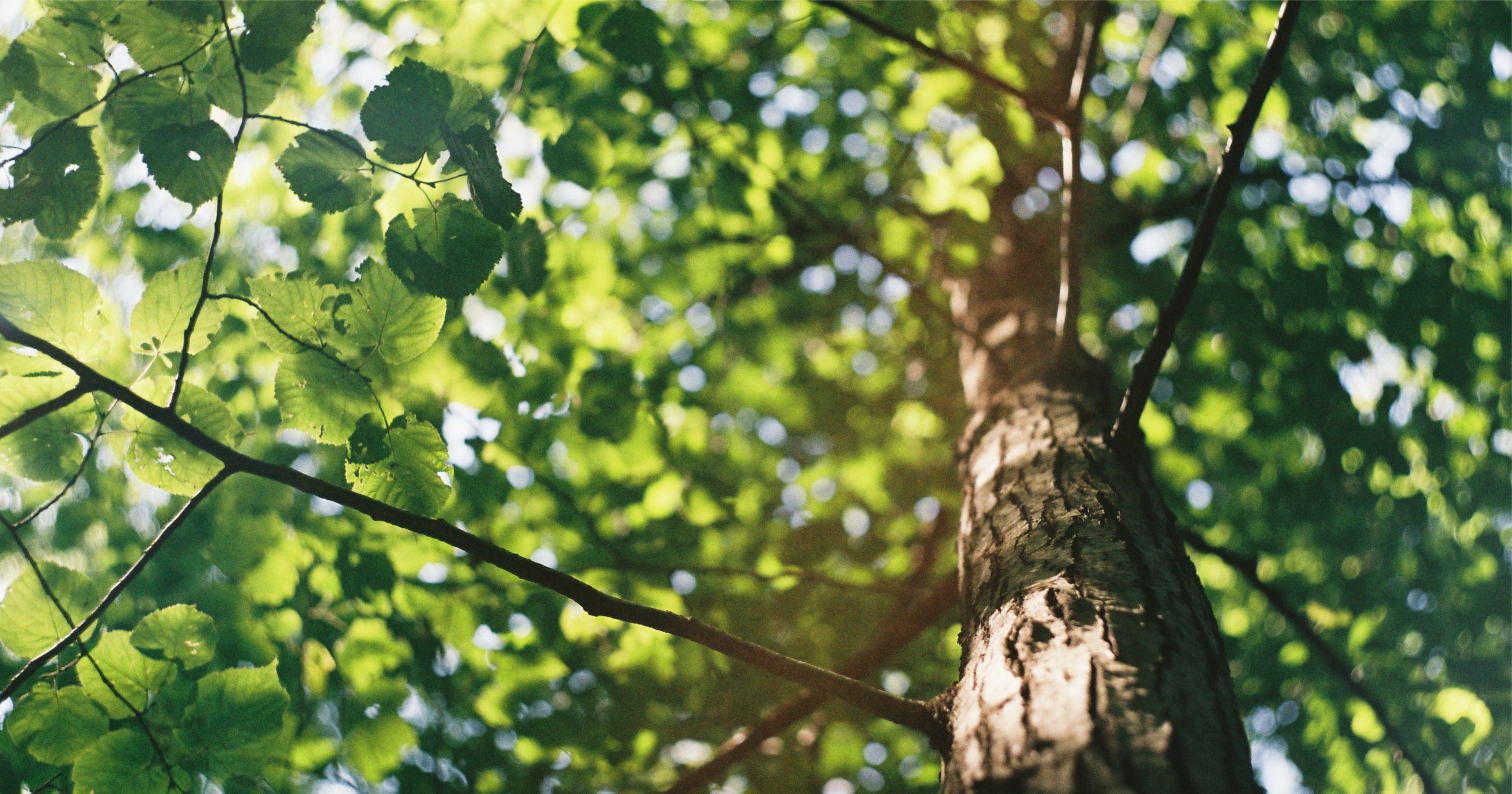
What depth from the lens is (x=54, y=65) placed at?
1.28 metres

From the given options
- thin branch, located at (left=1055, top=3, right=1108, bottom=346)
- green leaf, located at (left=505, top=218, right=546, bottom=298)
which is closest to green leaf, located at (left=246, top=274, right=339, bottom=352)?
green leaf, located at (left=505, top=218, right=546, bottom=298)

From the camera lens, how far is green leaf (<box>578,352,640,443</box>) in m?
2.53

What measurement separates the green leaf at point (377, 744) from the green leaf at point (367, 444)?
1.61 m

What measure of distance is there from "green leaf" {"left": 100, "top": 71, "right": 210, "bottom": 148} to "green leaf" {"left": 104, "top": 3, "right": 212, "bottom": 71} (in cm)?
3

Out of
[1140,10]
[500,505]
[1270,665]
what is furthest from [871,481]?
[1140,10]

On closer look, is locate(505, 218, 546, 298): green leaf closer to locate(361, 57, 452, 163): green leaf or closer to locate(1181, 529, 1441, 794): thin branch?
locate(361, 57, 452, 163): green leaf

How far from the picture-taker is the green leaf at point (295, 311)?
1.15 m

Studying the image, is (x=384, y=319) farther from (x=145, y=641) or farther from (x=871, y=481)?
(x=871, y=481)

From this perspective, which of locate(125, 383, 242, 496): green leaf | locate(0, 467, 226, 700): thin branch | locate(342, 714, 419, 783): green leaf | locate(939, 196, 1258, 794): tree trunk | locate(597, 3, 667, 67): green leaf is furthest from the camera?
locate(342, 714, 419, 783): green leaf

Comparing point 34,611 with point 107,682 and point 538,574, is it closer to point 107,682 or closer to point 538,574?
point 107,682

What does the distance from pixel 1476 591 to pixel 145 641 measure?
17.1ft

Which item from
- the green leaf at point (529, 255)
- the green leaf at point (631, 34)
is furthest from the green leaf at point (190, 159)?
the green leaf at point (631, 34)

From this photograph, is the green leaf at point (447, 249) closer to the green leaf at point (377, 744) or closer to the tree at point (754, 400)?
the tree at point (754, 400)

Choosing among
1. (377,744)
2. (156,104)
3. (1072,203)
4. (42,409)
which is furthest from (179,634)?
(1072,203)
